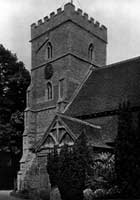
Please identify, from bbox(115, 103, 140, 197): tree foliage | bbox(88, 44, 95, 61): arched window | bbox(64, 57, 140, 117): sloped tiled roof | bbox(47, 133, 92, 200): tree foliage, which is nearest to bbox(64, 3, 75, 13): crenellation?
bbox(88, 44, 95, 61): arched window

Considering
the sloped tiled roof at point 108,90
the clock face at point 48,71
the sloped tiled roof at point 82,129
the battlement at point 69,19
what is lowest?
the sloped tiled roof at point 82,129

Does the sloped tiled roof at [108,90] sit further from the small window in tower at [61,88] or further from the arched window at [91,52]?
the arched window at [91,52]

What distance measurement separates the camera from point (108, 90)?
1110 inches

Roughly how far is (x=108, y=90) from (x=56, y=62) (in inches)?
245

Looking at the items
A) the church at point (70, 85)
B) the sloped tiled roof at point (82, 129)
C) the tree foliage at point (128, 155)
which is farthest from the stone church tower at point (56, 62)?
the tree foliage at point (128, 155)

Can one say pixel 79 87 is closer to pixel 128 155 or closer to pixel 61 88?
pixel 61 88

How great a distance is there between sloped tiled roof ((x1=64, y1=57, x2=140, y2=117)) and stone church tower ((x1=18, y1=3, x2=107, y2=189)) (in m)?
1.15

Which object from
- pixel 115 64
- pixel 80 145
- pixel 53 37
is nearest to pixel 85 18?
pixel 53 37

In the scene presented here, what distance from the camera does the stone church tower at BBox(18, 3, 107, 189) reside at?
3054cm

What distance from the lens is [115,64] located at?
1206 inches

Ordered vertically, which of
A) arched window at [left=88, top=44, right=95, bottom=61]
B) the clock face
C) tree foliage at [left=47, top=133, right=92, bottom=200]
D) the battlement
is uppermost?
the battlement

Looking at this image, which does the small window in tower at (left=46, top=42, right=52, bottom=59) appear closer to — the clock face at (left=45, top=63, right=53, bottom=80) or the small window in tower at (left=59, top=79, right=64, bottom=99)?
the clock face at (left=45, top=63, right=53, bottom=80)

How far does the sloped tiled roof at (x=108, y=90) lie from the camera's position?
26188 mm

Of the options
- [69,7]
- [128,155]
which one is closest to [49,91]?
[69,7]
